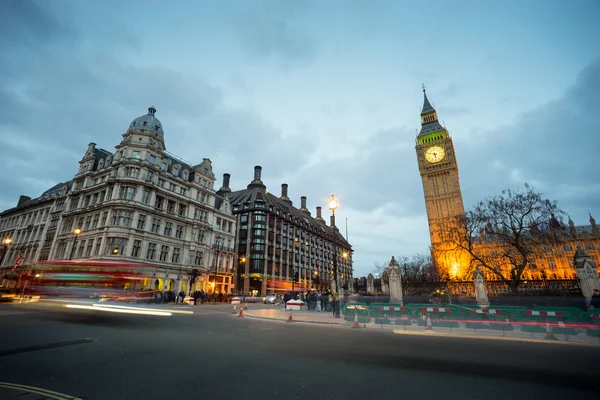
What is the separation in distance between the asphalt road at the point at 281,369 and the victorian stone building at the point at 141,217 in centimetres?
2948

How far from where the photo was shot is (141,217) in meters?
38.5

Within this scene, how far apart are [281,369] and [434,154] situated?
83.2 meters

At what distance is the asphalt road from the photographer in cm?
438

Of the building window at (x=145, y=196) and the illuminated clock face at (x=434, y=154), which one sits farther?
the illuminated clock face at (x=434, y=154)

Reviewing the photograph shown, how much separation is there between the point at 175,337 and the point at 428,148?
83084mm

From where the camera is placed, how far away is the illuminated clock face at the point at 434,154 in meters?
75.9

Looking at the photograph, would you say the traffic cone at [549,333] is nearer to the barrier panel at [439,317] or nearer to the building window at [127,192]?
the barrier panel at [439,317]

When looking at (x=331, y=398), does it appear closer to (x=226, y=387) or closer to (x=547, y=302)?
(x=226, y=387)

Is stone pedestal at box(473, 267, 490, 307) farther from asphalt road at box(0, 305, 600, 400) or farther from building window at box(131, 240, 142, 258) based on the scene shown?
building window at box(131, 240, 142, 258)

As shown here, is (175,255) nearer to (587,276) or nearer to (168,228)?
(168,228)

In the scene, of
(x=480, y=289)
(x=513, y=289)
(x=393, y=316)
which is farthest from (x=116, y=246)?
(x=513, y=289)

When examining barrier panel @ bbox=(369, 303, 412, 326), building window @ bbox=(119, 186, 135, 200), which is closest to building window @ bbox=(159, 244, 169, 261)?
building window @ bbox=(119, 186, 135, 200)

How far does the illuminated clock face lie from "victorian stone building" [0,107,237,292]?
59.6 metres

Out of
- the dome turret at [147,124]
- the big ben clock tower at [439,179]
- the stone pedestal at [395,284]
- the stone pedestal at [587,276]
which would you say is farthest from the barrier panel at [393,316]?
the big ben clock tower at [439,179]
